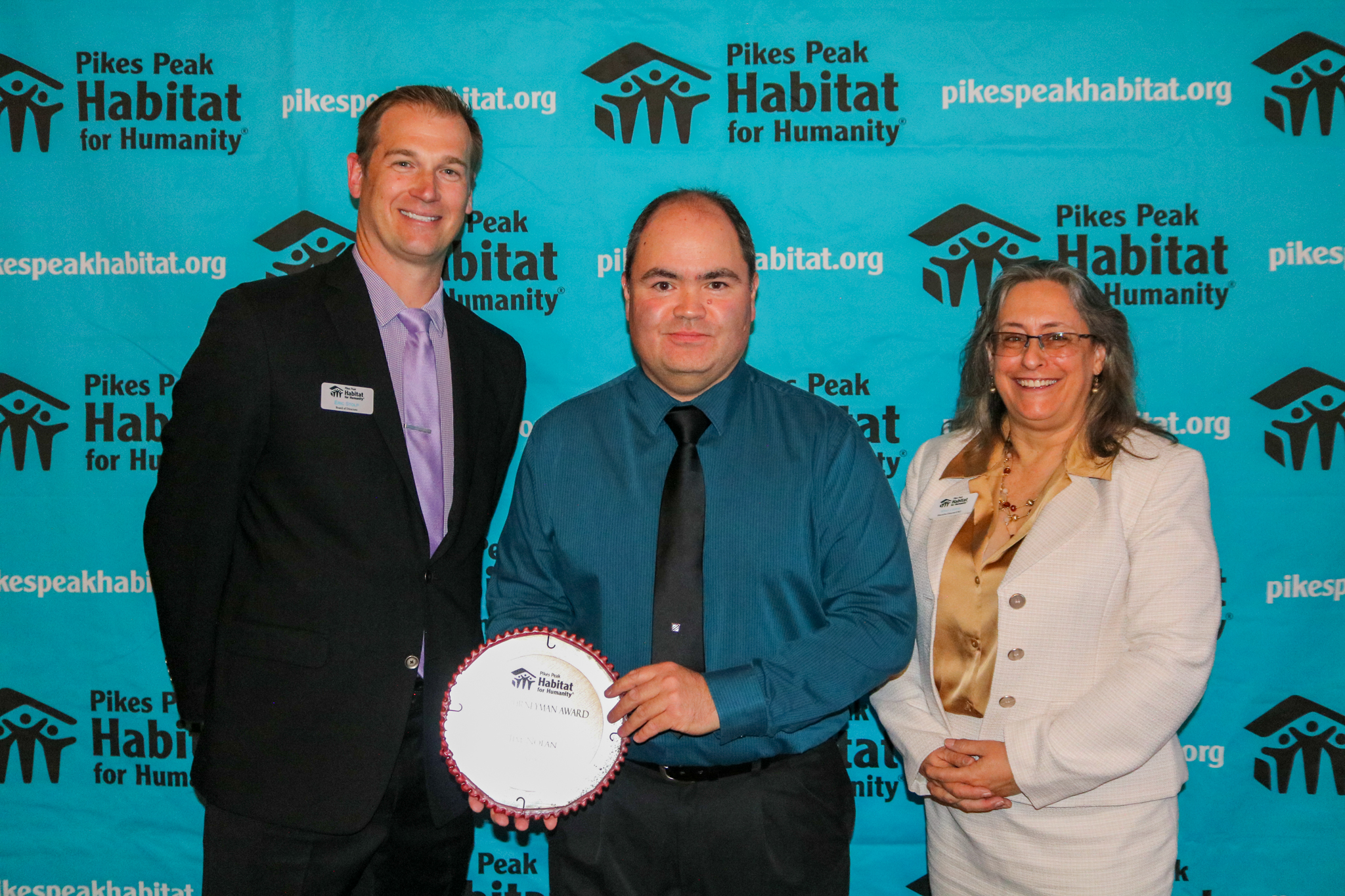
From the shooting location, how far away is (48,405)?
113 inches

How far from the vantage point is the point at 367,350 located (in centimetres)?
203

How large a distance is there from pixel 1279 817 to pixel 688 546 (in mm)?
2283

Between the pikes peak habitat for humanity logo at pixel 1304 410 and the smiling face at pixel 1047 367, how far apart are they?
3.49 feet

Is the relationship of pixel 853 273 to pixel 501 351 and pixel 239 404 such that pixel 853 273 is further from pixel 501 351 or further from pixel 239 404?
pixel 239 404

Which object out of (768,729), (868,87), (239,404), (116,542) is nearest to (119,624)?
(116,542)

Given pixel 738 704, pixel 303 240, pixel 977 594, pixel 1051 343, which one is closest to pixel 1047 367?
pixel 1051 343

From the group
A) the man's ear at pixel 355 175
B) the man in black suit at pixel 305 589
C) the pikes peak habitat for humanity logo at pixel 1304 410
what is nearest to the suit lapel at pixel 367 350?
the man in black suit at pixel 305 589

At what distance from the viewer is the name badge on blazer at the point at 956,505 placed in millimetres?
2158

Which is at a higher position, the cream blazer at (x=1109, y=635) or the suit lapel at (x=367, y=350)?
the suit lapel at (x=367, y=350)

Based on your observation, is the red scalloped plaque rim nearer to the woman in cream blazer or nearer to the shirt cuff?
the shirt cuff

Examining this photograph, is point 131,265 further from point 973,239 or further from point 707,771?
point 973,239

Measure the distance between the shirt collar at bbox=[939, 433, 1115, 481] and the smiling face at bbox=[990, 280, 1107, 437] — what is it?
0.08 m

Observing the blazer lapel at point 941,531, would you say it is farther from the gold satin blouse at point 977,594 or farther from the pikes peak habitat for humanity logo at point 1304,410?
the pikes peak habitat for humanity logo at point 1304,410

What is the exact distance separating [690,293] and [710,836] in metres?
1.13
